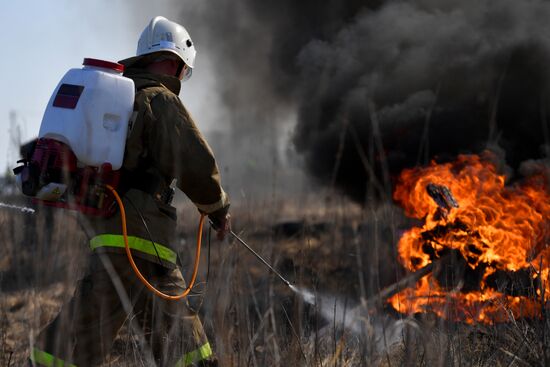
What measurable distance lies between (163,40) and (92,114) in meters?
0.74

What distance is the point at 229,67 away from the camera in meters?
8.62

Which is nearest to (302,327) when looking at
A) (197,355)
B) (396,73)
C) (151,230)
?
(197,355)

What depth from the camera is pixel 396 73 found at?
24.2 ft

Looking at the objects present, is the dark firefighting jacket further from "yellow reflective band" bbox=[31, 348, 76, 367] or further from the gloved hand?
"yellow reflective band" bbox=[31, 348, 76, 367]

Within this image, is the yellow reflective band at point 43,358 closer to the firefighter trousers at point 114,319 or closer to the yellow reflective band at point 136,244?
the firefighter trousers at point 114,319

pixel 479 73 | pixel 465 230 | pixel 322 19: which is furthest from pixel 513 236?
pixel 322 19

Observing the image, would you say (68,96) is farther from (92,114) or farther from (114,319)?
(114,319)

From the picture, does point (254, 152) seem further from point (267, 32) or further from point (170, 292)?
point (267, 32)

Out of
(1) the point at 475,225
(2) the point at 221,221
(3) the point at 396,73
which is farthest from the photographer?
(3) the point at 396,73

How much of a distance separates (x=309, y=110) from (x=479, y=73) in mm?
2211

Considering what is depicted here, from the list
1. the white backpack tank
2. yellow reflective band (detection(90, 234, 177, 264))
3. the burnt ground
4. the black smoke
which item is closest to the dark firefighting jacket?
yellow reflective band (detection(90, 234, 177, 264))

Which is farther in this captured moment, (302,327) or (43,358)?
(302,327)

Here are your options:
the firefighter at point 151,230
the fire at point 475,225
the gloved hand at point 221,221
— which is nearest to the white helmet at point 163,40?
the firefighter at point 151,230

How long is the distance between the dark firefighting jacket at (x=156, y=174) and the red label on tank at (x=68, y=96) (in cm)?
26
